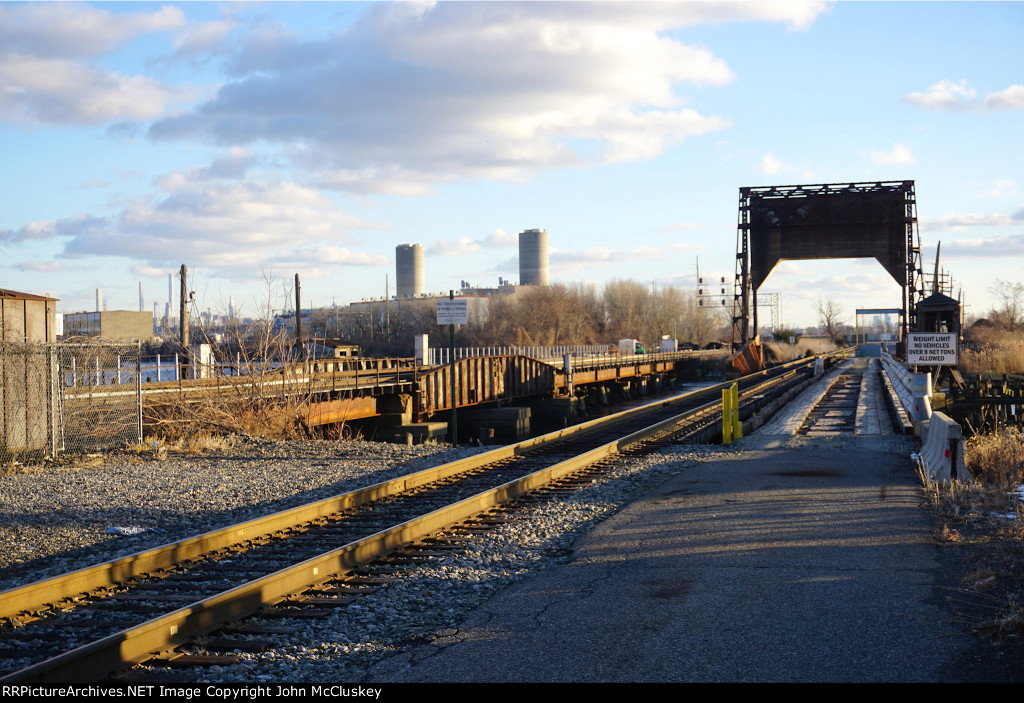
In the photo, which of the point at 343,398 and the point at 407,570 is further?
the point at 343,398

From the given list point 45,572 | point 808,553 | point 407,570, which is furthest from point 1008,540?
point 45,572

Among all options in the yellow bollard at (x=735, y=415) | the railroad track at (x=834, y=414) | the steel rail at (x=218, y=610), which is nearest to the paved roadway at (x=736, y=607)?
the steel rail at (x=218, y=610)

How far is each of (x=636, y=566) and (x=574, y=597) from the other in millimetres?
1156

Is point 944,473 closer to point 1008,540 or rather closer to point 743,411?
point 1008,540

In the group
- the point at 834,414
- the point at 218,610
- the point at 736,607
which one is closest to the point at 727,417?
the point at 834,414

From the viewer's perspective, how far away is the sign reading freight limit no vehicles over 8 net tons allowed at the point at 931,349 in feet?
61.6

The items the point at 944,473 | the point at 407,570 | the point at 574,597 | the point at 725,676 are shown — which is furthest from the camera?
the point at 944,473

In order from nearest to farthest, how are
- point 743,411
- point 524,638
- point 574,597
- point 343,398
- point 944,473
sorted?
point 524,638
point 574,597
point 944,473
point 343,398
point 743,411

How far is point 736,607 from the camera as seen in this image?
625cm

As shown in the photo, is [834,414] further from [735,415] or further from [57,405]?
Result: [57,405]

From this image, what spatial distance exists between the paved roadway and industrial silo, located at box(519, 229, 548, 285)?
18785 centimetres

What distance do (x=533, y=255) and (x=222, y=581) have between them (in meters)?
192

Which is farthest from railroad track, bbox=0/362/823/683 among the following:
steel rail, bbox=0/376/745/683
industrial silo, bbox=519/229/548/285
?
industrial silo, bbox=519/229/548/285

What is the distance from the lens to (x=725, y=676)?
4902 mm
